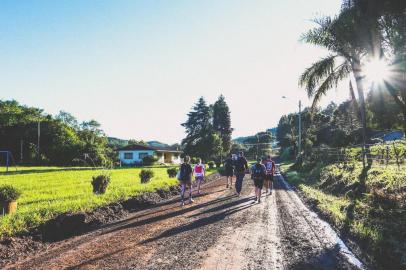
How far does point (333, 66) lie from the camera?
1934 centimetres

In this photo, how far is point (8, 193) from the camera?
39.3 feet

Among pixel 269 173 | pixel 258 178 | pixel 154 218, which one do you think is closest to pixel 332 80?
pixel 269 173

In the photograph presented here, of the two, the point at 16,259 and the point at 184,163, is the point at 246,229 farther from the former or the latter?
the point at 184,163

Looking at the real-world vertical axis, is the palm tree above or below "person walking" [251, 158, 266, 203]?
above

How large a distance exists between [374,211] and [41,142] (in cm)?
6437

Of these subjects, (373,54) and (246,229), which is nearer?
(246,229)

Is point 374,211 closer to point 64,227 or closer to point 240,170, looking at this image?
point 240,170

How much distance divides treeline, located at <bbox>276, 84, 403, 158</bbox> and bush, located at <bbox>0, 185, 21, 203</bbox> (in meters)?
14.1

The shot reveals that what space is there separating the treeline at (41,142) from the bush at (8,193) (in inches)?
1760

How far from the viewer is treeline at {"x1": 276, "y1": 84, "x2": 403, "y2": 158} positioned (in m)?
16.0

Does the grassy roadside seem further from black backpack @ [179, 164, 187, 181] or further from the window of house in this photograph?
the window of house

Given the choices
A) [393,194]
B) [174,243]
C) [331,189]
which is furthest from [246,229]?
[331,189]

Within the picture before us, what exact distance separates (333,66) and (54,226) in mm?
15647

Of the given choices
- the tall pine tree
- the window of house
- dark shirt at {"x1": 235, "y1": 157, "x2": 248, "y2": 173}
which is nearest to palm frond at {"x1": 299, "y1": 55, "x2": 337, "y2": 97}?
dark shirt at {"x1": 235, "y1": 157, "x2": 248, "y2": 173}
